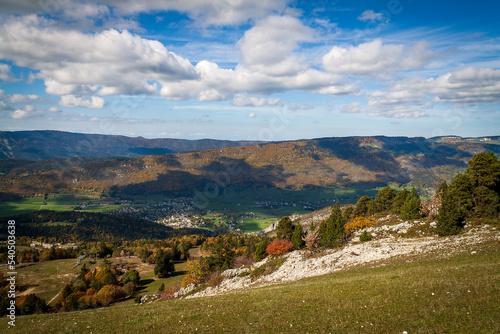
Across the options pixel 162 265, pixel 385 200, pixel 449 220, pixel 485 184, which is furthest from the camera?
pixel 385 200

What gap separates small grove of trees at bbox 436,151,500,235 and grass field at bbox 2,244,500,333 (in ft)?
59.1

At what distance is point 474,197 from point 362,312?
49435mm

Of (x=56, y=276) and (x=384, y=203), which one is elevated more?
(x=384, y=203)

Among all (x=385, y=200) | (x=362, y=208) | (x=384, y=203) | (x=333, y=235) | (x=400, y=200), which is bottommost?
(x=362, y=208)

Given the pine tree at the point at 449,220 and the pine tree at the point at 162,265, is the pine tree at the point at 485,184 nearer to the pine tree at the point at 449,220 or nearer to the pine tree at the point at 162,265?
the pine tree at the point at 449,220

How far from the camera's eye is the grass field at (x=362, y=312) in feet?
46.3

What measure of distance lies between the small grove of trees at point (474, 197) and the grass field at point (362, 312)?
1802 cm

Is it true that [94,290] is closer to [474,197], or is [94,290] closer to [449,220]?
[449,220]

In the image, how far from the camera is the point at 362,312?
16.7 meters

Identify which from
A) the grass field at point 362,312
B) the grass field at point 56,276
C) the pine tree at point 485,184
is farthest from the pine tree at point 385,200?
the grass field at point 56,276

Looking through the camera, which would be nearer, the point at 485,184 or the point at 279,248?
the point at 485,184

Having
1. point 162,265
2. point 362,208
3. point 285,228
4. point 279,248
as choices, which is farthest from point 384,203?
point 162,265

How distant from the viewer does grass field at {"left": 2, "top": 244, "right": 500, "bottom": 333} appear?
14.1 m

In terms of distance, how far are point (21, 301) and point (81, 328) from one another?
60.4m
